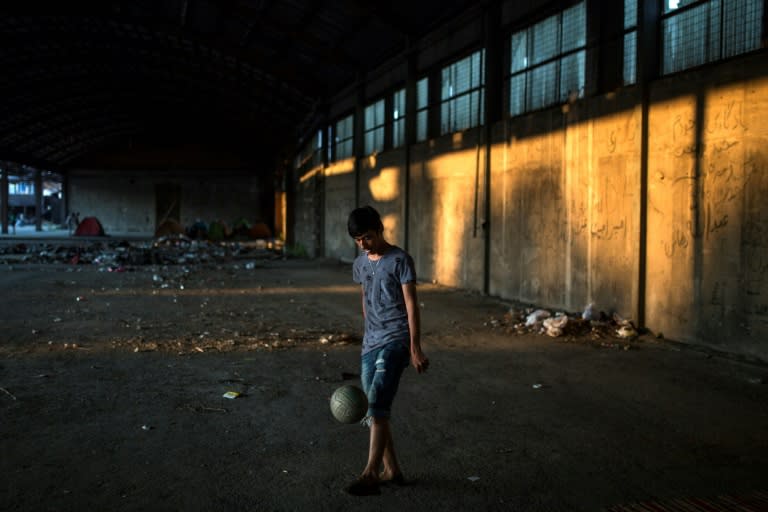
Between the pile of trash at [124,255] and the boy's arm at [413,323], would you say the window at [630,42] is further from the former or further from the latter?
the pile of trash at [124,255]

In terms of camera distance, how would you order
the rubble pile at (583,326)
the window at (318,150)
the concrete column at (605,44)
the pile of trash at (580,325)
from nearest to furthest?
the rubble pile at (583,326), the pile of trash at (580,325), the concrete column at (605,44), the window at (318,150)

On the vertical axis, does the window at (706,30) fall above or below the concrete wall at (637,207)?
above

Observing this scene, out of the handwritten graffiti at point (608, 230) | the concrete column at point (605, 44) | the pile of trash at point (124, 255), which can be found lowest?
the pile of trash at point (124, 255)

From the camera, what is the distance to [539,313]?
9086 mm

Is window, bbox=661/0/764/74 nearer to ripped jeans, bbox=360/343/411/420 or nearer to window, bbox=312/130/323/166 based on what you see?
ripped jeans, bbox=360/343/411/420

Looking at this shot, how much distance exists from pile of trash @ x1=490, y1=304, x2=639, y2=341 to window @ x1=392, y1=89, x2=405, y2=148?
8494mm

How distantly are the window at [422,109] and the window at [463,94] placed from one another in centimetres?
75

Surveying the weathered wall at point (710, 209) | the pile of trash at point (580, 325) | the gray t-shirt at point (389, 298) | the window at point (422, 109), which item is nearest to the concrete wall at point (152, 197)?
the window at point (422, 109)

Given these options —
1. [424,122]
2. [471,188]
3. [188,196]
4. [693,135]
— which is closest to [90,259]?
[424,122]

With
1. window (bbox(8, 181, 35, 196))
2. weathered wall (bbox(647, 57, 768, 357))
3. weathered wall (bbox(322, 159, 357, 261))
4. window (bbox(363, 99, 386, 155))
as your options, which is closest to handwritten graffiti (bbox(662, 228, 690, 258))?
weathered wall (bbox(647, 57, 768, 357))

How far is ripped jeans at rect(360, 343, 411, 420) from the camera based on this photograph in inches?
138

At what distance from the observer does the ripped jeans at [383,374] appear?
11.5 feet

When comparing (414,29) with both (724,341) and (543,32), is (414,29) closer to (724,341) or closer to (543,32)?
(543,32)

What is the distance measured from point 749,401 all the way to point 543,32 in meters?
7.35
